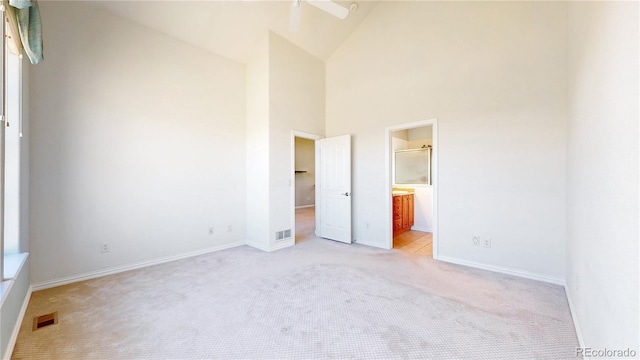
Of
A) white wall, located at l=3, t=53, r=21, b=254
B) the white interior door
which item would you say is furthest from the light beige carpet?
the white interior door

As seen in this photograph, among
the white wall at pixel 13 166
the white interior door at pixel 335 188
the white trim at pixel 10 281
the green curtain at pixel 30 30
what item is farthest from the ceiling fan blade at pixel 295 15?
the white trim at pixel 10 281

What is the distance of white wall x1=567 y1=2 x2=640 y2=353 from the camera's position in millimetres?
905

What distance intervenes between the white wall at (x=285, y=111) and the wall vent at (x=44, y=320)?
233 cm

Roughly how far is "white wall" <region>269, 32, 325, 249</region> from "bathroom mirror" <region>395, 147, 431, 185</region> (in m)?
2.45

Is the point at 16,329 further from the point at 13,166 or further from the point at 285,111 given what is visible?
the point at 285,111

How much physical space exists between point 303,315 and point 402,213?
3.51m

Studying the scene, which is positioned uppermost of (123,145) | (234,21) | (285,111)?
(234,21)

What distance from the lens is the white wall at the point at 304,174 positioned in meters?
8.84

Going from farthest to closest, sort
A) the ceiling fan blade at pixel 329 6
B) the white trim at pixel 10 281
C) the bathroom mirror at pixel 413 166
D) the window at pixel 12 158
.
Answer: the bathroom mirror at pixel 413 166
the ceiling fan blade at pixel 329 6
the window at pixel 12 158
the white trim at pixel 10 281

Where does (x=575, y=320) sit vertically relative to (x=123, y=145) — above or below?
below

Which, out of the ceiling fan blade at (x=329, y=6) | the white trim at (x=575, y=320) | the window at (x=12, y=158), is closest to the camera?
the white trim at (x=575, y=320)

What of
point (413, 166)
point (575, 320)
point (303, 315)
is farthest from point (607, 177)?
point (413, 166)

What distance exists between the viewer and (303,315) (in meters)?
2.02

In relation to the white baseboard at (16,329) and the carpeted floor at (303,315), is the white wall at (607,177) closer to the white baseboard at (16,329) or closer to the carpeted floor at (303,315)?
the carpeted floor at (303,315)
